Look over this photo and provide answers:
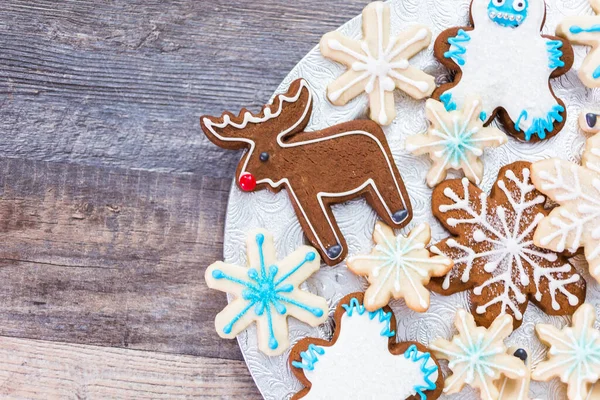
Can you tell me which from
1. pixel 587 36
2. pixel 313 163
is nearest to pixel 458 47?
pixel 587 36

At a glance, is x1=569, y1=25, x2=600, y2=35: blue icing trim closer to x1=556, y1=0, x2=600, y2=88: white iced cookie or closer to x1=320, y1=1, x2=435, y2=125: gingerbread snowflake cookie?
x1=556, y1=0, x2=600, y2=88: white iced cookie

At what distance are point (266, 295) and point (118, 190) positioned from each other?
53 centimetres

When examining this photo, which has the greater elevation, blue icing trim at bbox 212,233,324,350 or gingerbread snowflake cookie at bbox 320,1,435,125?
gingerbread snowflake cookie at bbox 320,1,435,125

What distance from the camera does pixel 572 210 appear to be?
153cm

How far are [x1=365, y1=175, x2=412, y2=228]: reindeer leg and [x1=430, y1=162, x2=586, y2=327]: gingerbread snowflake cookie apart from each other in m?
0.09

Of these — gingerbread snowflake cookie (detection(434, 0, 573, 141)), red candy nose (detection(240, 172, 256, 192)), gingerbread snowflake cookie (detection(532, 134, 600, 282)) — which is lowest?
red candy nose (detection(240, 172, 256, 192))

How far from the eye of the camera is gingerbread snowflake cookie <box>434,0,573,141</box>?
5.13 feet

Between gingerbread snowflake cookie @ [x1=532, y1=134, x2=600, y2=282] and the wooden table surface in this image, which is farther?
the wooden table surface

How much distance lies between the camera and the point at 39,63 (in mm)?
1669

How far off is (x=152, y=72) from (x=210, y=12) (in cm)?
24

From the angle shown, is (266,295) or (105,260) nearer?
(266,295)

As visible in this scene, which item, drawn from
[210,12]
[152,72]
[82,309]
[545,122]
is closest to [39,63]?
[152,72]

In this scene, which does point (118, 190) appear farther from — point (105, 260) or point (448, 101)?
point (448, 101)

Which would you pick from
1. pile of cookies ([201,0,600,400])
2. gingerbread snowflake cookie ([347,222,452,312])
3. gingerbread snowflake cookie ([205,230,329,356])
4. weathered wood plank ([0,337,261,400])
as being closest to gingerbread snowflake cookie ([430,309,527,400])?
pile of cookies ([201,0,600,400])
